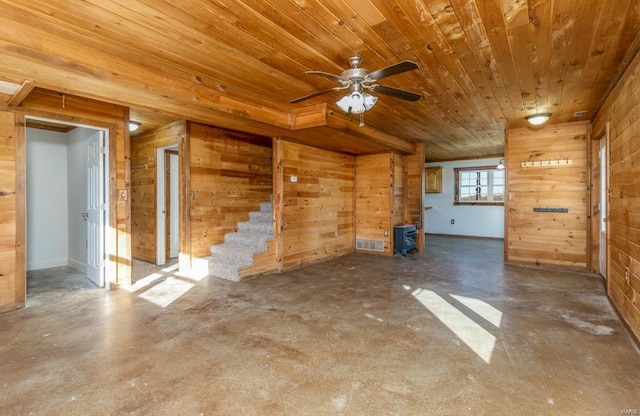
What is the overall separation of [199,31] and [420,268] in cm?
449

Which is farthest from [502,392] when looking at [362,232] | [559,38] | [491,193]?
[491,193]

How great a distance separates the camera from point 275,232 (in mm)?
5133

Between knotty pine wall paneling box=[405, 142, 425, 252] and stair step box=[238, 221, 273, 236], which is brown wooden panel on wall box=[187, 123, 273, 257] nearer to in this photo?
stair step box=[238, 221, 273, 236]

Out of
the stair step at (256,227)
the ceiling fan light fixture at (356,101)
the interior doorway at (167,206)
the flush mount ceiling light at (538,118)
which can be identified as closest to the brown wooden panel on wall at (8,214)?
the interior doorway at (167,206)

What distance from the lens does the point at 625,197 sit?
9.53 ft

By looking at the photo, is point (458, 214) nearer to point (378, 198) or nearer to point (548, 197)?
point (378, 198)

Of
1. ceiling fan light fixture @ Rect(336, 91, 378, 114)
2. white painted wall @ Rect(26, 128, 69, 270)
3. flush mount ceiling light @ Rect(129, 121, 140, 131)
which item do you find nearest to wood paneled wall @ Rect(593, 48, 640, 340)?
ceiling fan light fixture @ Rect(336, 91, 378, 114)

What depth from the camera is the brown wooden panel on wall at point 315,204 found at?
5285 mm

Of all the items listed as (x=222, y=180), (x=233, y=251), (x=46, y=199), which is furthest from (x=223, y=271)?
(x=46, y=199)

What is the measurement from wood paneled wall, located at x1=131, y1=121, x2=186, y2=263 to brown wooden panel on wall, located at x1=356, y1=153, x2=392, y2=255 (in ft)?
12.2

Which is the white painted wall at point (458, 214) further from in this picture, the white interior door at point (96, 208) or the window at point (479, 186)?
the white interior door at point (96, 208)

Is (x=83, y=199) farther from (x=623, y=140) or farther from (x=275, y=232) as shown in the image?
(x=623, y=140)

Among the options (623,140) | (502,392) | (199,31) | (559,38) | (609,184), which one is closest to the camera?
(502,392)

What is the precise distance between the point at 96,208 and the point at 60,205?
2.03 metres
